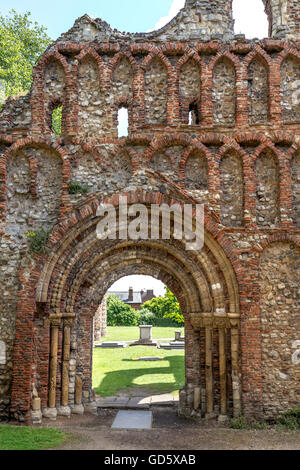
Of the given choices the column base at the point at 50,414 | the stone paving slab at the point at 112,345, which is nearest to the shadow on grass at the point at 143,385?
the column base at the point at 50,414

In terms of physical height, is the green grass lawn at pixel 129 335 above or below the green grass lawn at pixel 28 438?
below

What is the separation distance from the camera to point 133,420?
330 inches

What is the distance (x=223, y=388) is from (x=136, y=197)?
445cm

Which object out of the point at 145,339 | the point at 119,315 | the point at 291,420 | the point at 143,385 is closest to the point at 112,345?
the point at 145,339

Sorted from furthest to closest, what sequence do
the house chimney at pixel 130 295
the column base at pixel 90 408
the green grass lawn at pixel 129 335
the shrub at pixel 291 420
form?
1. the house chimney at pixel 130 295
2. the green grass lawn at pixel 129 335
3. the column base at pixel 90 408
4. the shrub at pixel 291 420

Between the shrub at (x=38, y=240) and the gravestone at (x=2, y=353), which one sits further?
the shrub at (x=38, y=240)

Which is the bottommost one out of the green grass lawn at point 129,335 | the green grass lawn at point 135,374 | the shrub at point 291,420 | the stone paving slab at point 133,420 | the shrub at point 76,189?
the green grass lawn at point 129,335

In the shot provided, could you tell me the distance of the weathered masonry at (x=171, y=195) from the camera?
26.2 ft

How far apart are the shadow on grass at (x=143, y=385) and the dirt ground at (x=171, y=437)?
3030 millimetres

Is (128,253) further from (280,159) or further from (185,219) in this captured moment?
(280,159)

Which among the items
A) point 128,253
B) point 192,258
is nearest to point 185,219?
point 192,258

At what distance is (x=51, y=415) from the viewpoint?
7844 millimetres

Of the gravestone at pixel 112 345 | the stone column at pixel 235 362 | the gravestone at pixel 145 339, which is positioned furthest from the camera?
the gravestone at pixel 145 339

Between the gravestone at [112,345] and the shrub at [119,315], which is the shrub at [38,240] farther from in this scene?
the shrub at [119,315]
